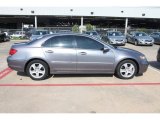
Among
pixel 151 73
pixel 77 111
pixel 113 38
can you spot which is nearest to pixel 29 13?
pixel 113 38

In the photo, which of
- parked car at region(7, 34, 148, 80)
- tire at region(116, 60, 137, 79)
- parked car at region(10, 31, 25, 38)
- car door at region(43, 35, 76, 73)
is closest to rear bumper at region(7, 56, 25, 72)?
parked car at region(7, 34, 148, 80)

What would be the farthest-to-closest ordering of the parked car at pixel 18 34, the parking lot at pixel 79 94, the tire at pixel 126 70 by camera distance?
the parked car at pixel 18 34, the tire at pixel 126 70, the parking lot at pixel 79 94

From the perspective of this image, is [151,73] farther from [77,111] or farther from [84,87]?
[77,111]

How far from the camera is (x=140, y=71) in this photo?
8.44m

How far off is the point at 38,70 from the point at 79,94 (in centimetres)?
207

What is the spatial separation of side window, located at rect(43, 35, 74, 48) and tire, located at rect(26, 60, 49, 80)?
0.64m

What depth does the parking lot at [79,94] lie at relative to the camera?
220 inches

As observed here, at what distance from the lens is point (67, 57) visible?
801cm

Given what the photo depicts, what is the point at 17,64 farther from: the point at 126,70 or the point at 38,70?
the point at 126,70

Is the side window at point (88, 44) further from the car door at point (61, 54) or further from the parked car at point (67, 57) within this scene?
the car door at point (61, 54)

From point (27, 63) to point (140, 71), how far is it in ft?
12.2

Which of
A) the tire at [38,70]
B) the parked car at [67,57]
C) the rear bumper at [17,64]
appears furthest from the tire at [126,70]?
the rear bumper at [17,64]

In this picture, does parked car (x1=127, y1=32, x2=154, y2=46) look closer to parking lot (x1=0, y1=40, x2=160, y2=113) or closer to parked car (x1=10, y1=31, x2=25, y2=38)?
parking lot (x1=0, y1=40, x2=160, y2=113)

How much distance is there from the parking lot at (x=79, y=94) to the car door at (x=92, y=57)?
361 mm
